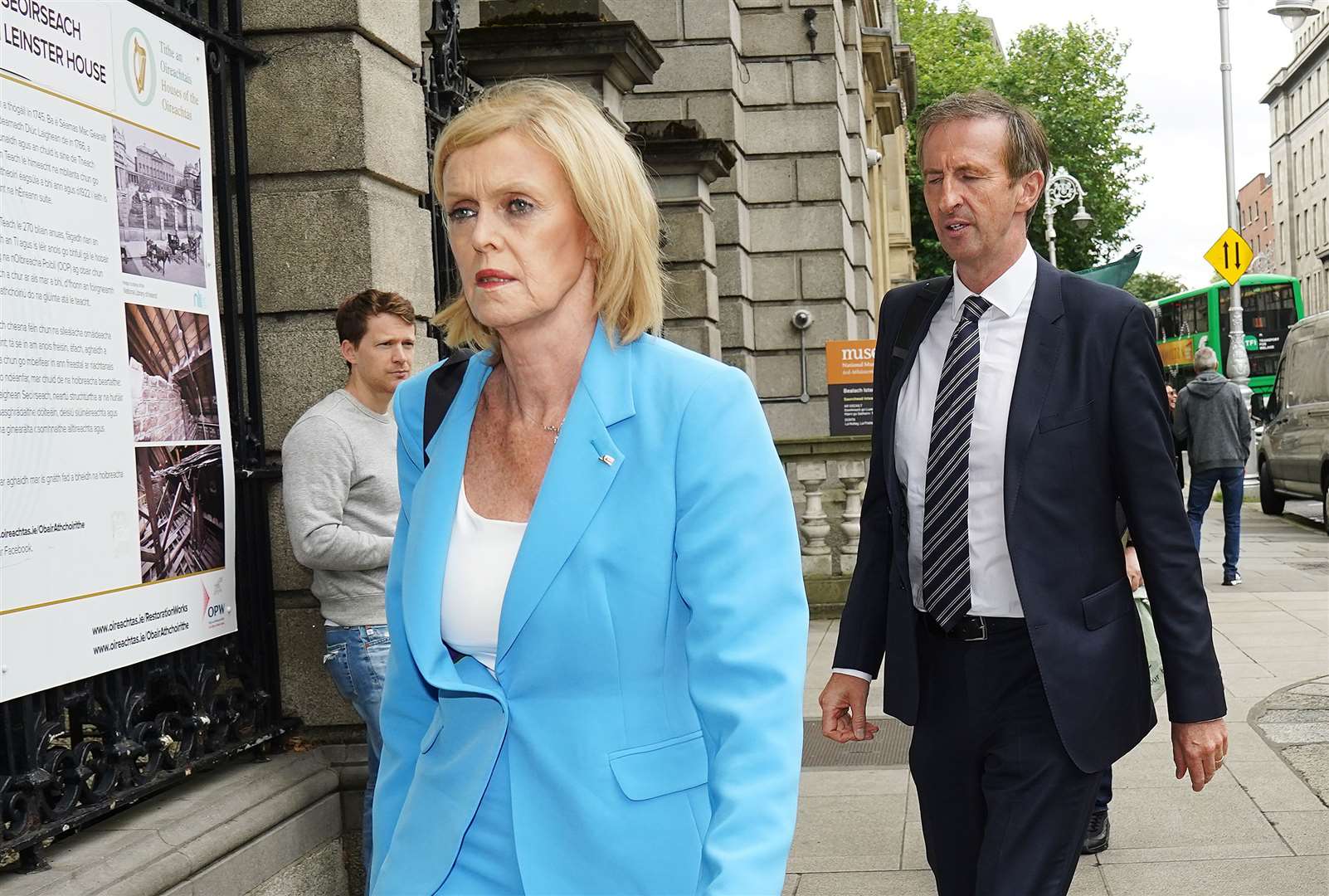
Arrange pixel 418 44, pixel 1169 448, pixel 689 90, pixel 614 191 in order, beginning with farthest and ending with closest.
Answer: pixel 689 90 → pixel 418 44 → pixel 1169 448 → pixel 614 191

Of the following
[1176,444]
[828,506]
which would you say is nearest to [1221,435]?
[1176,444]

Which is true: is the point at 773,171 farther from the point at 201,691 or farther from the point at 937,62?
the point at 937,62

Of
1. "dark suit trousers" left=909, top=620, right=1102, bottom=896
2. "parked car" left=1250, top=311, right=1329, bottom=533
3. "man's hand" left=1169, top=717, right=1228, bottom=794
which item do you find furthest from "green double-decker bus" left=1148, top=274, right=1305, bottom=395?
"dark suit trousers" left=909, top=620, right=1102, bottom=896

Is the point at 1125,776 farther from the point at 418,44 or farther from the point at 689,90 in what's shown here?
the point at 689,90

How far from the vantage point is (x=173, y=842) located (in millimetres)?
4062

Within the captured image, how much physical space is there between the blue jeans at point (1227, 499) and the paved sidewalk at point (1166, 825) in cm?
463

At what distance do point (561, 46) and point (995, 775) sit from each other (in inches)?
292

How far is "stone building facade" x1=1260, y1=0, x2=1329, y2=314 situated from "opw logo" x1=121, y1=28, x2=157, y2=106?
299ft

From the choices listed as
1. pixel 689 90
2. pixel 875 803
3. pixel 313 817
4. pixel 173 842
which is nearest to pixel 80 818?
pixel 173 842

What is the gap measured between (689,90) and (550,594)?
13313mm

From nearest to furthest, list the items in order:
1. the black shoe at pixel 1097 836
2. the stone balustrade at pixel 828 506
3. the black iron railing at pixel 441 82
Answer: the black shoe at pixel 1097 836 → the black iron railing at pixel 441 82 → the stone balustrade at pixel 828 506

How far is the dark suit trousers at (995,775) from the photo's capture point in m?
3.23

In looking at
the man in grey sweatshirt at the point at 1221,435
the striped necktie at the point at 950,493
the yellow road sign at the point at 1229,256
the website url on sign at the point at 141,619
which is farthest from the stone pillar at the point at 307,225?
the yellow road sign at the point at 1229,256

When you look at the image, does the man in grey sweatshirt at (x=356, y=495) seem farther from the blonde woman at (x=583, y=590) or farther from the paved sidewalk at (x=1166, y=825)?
the blonde woman at (x=583, y=590)
